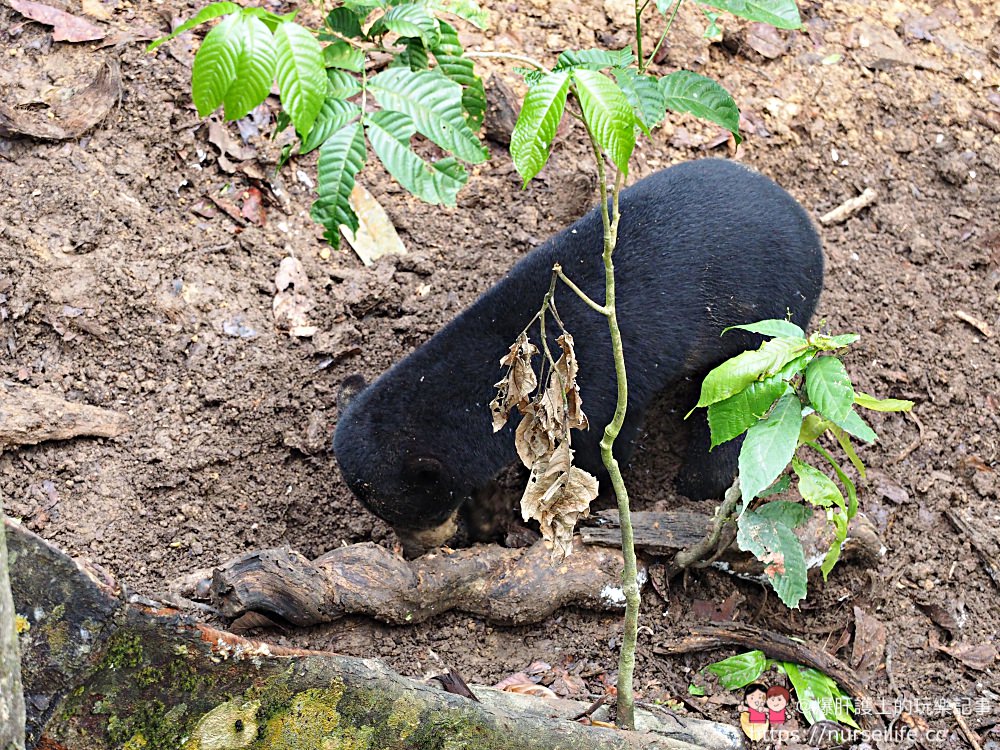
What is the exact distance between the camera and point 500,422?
2680mm

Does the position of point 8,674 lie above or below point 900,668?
above

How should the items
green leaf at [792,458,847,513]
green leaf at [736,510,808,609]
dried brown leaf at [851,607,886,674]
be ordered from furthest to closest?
dried brown leaf at [851,607,886,674] → green leaf at [736,510,808,609] → green leaf at [792,458,847,513]

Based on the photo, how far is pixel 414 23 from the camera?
2.04m

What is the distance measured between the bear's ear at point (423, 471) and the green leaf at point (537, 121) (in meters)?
2.70

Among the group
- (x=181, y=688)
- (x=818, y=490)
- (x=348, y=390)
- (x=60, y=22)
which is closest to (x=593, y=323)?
(x=348, y=390)

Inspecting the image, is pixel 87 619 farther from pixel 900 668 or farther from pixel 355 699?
pixel 900 668

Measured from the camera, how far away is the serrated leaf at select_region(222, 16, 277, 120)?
1783 millimetres

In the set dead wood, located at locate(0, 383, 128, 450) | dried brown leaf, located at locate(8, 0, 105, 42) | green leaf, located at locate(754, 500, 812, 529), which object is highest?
dried brown leaf, located at locate(8, 0, 105, 42)

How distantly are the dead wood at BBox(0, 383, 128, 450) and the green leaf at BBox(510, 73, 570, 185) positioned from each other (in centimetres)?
312

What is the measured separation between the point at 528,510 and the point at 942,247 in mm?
4235

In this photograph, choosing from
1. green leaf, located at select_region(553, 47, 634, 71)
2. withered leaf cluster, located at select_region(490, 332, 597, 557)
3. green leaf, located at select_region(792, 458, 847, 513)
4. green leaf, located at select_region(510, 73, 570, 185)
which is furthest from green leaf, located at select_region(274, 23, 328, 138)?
green leaf, located at select_region(792, 458, 847, 513)

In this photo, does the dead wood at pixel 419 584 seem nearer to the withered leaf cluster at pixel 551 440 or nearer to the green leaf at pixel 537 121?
the withered leaf cluster at pixel 551 440

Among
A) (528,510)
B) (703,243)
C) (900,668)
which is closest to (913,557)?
(900,668)

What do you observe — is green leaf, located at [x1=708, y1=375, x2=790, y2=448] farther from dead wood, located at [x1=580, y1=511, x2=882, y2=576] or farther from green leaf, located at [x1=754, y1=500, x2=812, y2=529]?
dead wood, located at [x1=580, y1=511, x2=882, y2=576]
